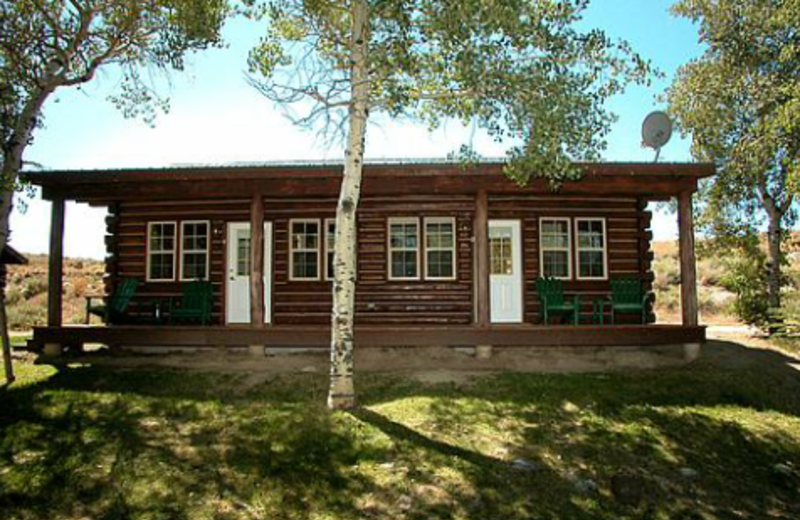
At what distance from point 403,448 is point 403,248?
21.2 ft

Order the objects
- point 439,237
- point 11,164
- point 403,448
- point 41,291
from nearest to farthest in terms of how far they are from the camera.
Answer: point 403,448 → point 11,164 → point 439,237 → point 41,291

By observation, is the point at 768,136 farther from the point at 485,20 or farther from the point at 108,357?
the point at 108,357

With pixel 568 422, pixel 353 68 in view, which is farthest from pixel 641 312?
pixel 353 68

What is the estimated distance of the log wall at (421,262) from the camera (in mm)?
12352

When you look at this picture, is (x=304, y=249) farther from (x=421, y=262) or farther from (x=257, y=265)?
(x=421, y=262)

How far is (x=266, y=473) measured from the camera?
236 inches

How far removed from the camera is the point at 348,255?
7.55 meters

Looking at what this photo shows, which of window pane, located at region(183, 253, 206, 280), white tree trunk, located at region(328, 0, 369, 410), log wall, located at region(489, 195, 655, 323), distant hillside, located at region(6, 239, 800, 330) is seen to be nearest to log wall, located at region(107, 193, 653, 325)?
log wall, located at region(489, 195, 655, 323)

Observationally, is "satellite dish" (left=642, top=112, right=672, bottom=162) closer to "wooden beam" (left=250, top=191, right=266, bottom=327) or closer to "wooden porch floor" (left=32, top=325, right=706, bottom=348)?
"wooden porch floor" (left=32, top=325, right=706, bottom=348)

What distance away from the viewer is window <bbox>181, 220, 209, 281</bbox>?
12.8 metres

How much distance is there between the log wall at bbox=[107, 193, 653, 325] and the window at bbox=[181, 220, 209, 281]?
0.75 feet

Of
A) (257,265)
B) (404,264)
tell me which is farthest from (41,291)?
(404,264)

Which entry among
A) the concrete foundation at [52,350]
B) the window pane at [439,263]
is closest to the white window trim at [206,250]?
the concrete foundation at [52,350]

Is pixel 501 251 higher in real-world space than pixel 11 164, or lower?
lower
